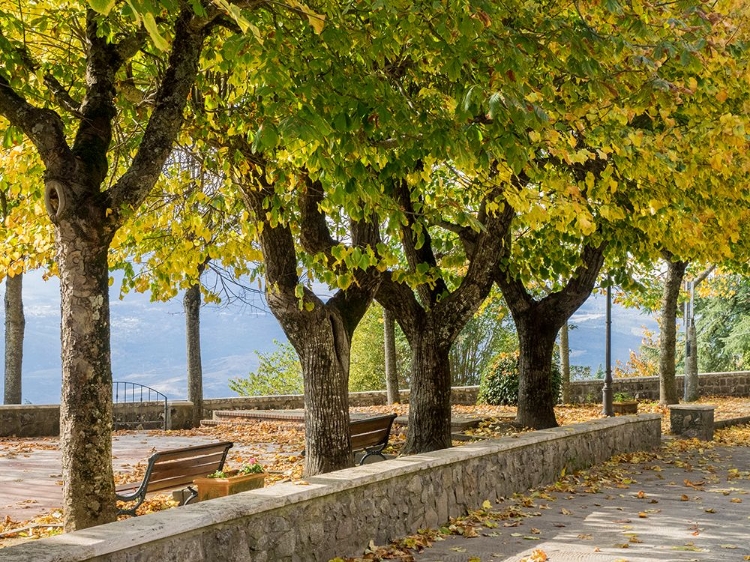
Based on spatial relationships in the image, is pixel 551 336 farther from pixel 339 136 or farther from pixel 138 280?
pixel 339 136

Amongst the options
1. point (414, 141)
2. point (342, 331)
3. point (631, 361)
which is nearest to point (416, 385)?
point (342, 331)

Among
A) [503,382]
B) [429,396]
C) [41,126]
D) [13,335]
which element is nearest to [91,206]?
[41,126]

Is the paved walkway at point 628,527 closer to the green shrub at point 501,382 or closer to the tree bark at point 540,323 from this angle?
the tree bark at point 540,323

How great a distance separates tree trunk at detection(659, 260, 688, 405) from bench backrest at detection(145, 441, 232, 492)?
15142mm

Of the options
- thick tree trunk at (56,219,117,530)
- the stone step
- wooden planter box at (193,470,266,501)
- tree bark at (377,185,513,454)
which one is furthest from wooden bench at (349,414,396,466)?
thick tree trunk at (56,219,117,530)

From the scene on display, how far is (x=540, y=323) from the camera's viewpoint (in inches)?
600

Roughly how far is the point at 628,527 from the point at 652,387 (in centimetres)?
1962

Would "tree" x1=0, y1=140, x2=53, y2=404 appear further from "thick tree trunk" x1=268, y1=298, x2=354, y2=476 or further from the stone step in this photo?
the stone step

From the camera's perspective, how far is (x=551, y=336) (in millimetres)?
15320

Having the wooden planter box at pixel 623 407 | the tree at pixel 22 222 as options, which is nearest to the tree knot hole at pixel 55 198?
the tree at pixel 22 222

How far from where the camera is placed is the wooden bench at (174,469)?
790 cm

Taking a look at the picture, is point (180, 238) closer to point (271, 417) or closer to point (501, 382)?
point (271, 417)

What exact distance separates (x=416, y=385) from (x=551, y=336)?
437 centimetres

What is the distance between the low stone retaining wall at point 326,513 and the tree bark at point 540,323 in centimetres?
474
